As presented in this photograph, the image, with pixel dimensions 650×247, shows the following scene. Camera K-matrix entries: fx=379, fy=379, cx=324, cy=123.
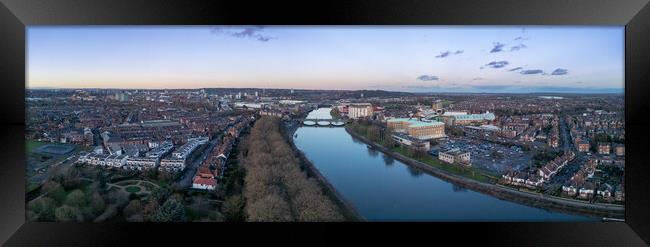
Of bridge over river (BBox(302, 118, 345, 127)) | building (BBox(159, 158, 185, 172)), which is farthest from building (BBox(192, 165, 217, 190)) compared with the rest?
bridge over river (BBox(302, 118, 345, 127))

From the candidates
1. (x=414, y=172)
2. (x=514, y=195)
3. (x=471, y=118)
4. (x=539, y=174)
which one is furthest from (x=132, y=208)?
(x=539, y=174)

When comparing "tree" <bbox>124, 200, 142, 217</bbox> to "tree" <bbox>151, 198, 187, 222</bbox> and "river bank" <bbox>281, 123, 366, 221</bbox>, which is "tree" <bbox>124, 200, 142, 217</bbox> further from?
"river bank" <bbox>281, 123, 366, 221</bbox>

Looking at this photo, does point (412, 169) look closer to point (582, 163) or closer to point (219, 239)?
point (582, 163)

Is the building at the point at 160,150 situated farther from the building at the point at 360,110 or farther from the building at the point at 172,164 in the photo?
the building at the point at 360,110

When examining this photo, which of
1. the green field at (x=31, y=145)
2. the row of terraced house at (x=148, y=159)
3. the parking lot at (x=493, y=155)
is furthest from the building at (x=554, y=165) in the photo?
the green field at (x=31, y=145)

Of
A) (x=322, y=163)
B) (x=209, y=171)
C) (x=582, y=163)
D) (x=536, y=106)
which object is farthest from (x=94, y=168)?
(x=582, y=163)

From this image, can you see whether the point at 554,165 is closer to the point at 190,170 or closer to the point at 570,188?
the point at 570,188

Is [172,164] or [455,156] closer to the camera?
[172,164]
